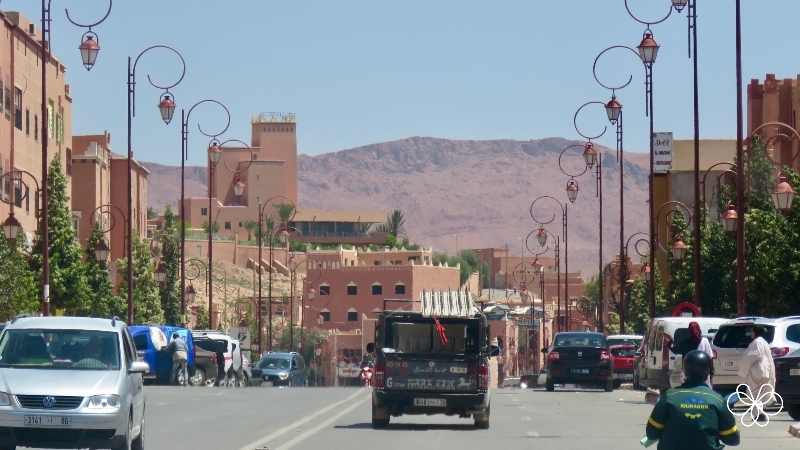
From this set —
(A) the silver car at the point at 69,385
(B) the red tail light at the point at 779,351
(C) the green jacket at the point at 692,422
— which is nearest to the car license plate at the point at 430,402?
(B) the red tail light at the point at 779,351

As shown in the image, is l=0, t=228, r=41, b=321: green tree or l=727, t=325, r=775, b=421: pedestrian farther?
l=0, t=228, r=41, b=321: green tree

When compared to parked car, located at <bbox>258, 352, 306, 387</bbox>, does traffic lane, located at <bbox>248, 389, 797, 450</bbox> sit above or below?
above

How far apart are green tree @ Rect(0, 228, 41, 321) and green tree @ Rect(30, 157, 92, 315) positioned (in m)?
8.28

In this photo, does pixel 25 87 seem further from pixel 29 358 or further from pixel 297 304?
pixel 297 304

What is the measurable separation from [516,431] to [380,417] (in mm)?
2411

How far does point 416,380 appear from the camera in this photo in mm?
23859

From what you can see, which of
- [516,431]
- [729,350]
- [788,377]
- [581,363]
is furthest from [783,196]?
[581,363]

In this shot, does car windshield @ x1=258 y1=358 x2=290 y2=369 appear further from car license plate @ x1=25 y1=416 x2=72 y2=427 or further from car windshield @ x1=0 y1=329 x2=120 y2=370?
car license plate @ x1=25 y1=416 x2=72 y2=427

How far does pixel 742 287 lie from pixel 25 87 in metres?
45.2

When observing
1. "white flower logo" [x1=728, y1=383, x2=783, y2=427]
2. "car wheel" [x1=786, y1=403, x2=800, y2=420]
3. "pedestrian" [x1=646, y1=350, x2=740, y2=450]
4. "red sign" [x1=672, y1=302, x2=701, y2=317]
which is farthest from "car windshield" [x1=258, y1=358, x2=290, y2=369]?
"pedestrian" [x1=646, y1=350, x2=740, y2=450]

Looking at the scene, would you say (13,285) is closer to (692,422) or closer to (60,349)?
(60,349)

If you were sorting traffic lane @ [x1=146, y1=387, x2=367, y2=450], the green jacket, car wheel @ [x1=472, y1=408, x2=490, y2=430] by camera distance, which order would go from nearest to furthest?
the green jacket < traffic lane @ [x1=146, y1=387, x2=367, y2=450] < car wheel @ [x1=472, y1=408, x2=490, y2=430]

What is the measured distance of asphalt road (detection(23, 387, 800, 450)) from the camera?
2014cm

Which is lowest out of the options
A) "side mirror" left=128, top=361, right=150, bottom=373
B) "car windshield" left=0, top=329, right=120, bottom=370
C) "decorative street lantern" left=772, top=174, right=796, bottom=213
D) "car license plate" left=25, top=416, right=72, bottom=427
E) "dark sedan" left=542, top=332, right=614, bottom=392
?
"dark sedan" left=542, top=332, right=614, bottom=392
